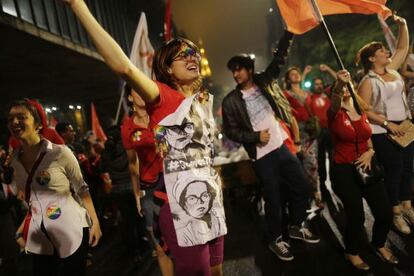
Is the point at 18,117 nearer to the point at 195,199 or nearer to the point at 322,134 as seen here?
the point at 195,199

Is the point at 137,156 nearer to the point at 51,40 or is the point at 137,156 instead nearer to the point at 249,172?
the point at 249,172

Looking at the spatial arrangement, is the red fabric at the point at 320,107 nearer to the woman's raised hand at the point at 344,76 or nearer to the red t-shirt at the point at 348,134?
the red t-shirt at the point at 348,134

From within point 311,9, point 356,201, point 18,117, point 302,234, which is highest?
point 311,9

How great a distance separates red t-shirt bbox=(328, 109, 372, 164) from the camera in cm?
320

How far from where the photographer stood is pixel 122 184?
477 cm

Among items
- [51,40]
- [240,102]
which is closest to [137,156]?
[240,102]

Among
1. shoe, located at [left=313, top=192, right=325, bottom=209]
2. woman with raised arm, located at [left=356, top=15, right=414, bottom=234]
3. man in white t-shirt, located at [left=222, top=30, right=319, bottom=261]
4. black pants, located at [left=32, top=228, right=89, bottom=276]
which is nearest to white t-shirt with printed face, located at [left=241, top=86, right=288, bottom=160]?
man in white t-shirt, located at [left=222, top=30, right=319, bottom=261]

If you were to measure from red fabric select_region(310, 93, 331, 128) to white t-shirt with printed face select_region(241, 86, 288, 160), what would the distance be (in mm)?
2877

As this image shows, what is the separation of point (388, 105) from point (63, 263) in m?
4.27

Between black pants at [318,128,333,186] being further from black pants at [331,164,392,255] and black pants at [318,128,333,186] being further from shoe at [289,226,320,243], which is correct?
black pants at [331,164,392,255]

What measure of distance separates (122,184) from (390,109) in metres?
4.09

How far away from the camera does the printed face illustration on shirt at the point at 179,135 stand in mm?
1755

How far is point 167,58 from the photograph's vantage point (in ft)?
6.28

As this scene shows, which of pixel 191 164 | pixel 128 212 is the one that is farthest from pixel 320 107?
pixel 191 164
